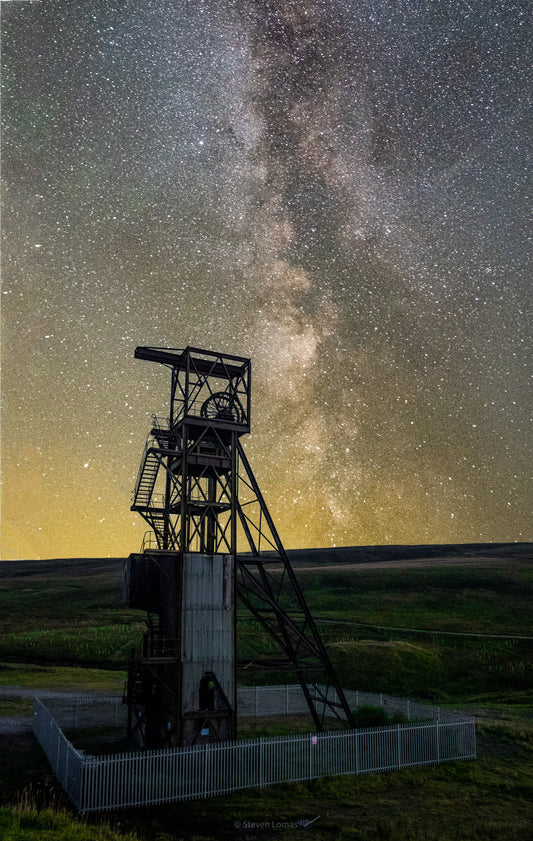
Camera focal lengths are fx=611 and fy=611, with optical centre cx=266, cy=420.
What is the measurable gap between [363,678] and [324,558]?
82610mm

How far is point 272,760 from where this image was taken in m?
21.1

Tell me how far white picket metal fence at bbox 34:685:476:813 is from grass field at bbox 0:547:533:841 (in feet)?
1.69

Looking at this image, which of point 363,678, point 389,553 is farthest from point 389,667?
point 389,553

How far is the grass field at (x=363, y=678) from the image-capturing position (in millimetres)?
17562

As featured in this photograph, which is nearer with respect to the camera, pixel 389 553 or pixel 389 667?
pixel 389 667

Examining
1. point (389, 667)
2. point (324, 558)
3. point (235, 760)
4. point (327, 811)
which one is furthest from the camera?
point (324, 558)

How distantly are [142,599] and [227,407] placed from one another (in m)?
9.35

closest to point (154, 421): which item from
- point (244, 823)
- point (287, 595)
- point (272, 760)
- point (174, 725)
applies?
point (174, 725)

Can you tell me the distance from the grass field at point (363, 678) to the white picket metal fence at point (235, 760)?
51cm

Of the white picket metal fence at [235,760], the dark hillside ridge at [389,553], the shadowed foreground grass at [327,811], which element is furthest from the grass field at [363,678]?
the dark hillside ridge at [389,553]

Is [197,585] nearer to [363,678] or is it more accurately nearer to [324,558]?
[363,678]

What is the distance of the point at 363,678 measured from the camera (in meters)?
46.6

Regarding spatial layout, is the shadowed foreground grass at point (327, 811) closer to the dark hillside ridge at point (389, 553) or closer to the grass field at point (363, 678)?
the grass field at point (363, 678)

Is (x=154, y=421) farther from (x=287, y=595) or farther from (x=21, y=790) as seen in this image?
(x=287, y=595)
